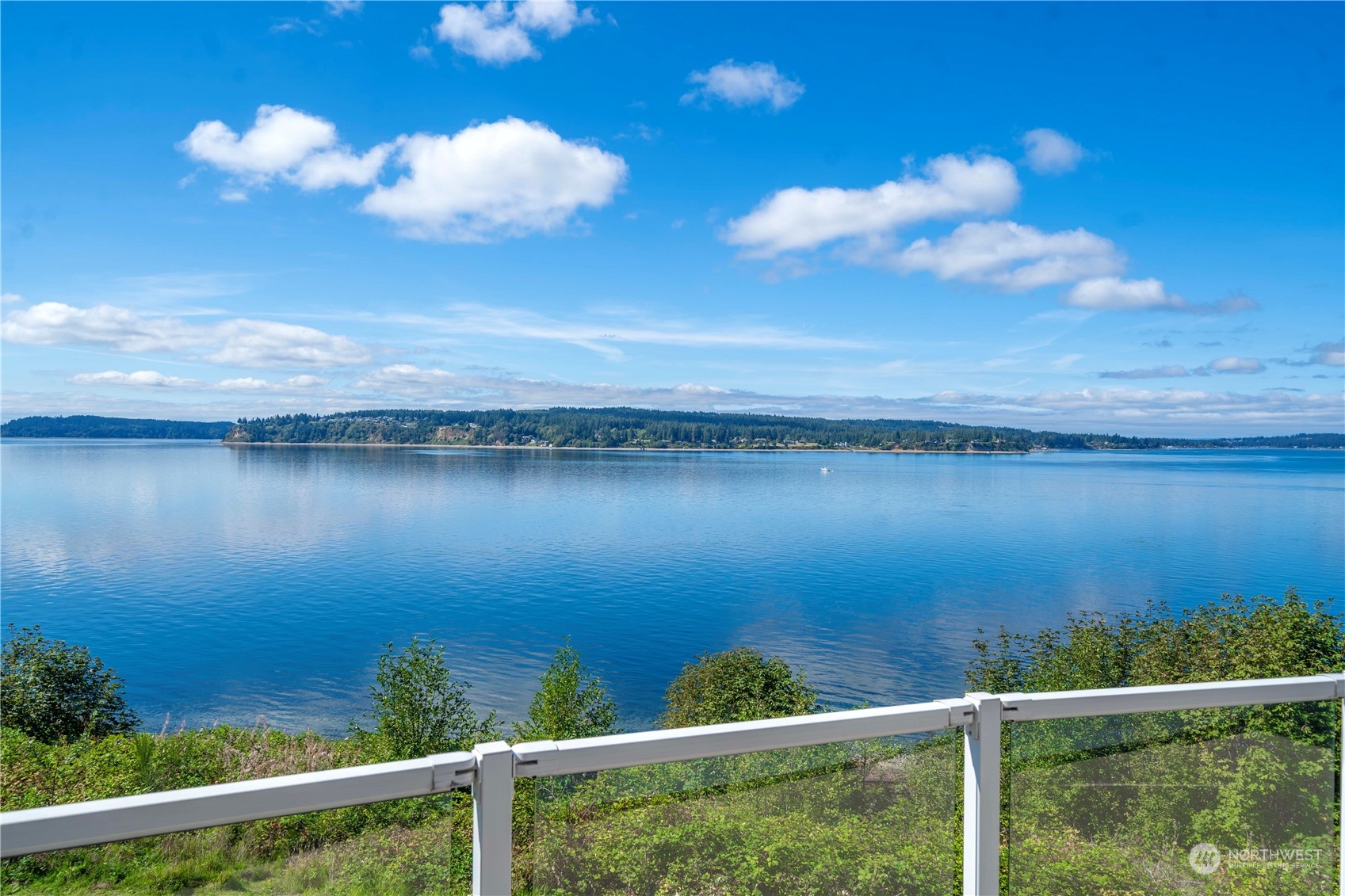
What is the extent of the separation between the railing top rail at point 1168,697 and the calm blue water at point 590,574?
28.9 metres

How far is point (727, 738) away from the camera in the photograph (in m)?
2.05

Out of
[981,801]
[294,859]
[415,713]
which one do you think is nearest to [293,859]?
[294,859]

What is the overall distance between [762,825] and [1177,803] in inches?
60.2

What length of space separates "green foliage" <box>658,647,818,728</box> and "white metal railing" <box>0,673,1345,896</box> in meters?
22.3

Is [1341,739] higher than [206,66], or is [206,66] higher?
[206,66]

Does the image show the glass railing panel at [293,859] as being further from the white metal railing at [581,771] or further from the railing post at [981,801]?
the railing post at [981,801]

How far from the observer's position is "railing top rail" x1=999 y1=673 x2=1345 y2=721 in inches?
94.3

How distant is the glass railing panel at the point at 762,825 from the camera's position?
2.03 m

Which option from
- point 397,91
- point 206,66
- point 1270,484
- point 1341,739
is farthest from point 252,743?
point 1270,484

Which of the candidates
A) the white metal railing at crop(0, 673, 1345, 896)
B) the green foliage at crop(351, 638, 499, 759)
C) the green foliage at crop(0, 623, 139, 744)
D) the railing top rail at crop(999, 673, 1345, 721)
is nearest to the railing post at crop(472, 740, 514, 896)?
the white metal railing at crop(0, 673, 1345, 896)

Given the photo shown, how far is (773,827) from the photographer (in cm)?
226

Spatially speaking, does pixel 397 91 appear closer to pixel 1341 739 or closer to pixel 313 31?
pixel 313 31

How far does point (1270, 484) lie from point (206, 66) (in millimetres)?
146262

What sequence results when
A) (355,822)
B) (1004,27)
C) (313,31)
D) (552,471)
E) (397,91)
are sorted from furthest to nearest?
(552,471), (397,91), (313,31), (1004,27), (355,822)
